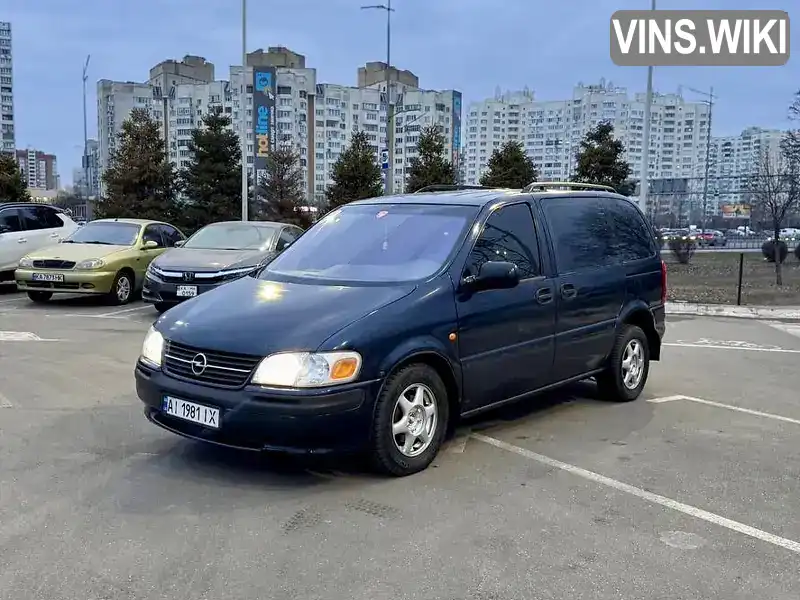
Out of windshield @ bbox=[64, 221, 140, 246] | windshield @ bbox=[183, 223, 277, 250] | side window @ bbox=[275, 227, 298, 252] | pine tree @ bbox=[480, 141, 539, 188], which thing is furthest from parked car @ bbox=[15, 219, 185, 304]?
pine tree @ bbox=[480, 141, 539, 188]

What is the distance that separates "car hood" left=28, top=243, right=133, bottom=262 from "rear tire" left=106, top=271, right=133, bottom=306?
0.44 m

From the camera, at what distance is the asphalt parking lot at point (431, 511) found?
11.3 ft

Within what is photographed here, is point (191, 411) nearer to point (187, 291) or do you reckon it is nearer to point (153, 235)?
point (187, 291)

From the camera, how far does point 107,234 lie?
14.2 meters

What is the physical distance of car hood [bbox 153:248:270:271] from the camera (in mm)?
11453

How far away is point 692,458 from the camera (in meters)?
5.31

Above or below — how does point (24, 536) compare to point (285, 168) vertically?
below

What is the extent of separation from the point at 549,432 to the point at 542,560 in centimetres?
230

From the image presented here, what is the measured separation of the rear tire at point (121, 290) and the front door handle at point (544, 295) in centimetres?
947

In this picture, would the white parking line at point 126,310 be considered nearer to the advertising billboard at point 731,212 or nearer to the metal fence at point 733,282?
the metal fence at point 733,282

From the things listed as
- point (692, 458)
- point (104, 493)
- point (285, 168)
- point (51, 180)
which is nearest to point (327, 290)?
point (104, 493)

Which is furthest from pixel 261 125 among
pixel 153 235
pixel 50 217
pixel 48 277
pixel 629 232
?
pixel 629 232

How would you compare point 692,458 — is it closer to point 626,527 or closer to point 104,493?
point 626,527

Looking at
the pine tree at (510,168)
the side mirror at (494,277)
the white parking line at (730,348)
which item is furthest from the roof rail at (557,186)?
the pine tree at (510,168)
